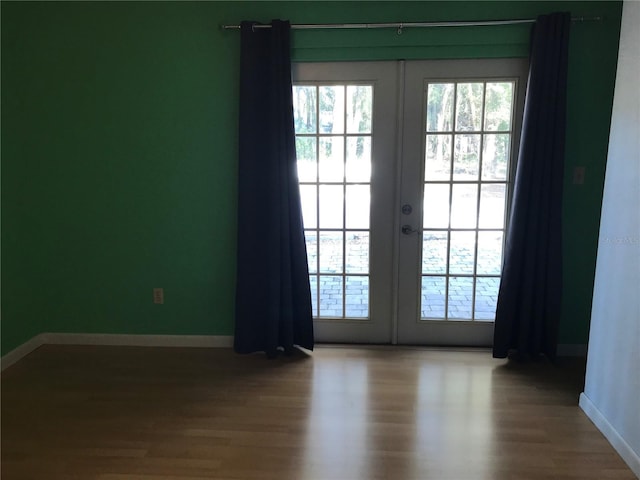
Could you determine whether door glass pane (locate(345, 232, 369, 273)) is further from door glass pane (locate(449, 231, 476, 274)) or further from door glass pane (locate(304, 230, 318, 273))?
door glass pane (locate(449, 231, 476, 274))

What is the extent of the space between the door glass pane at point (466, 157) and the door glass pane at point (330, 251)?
34.8 inches

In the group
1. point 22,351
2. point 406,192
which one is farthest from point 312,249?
point 22,351

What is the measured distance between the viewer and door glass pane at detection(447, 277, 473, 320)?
3217 millimetres

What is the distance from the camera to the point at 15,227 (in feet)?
10.3

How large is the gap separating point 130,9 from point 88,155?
0.98 meters

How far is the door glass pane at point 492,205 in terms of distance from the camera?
3.06m

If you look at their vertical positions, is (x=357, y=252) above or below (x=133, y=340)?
above

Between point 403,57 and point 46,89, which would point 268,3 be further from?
point 46,89

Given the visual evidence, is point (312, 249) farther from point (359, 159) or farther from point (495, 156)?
point (495, 156)

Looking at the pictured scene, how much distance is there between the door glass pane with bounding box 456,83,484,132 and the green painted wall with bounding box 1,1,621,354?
21cm

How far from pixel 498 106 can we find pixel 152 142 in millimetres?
2269

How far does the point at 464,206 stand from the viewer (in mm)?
3098

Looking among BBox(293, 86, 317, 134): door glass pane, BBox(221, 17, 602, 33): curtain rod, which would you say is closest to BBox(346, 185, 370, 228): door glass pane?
BBox(293, 86, 317, 134): door glass pane

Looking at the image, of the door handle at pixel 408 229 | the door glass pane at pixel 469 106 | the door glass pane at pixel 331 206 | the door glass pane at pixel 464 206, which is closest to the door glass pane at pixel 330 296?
the door glass pane at pixel 331 206
